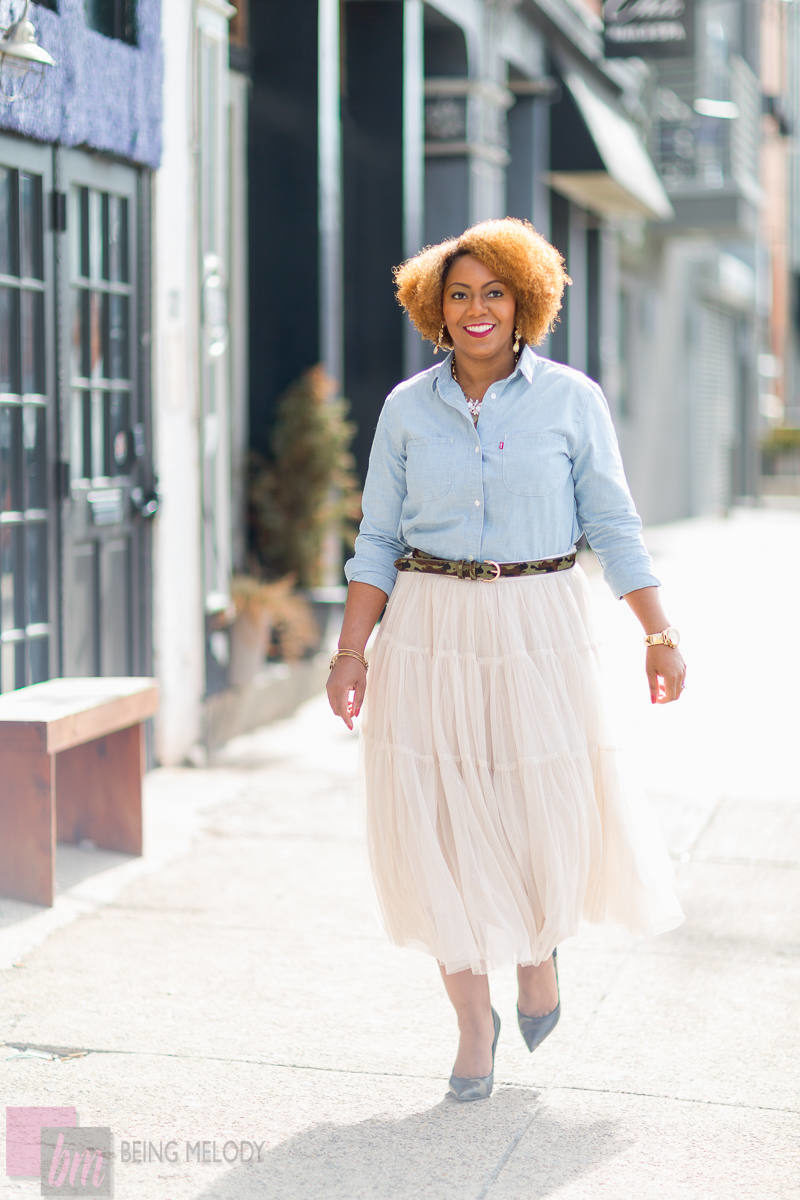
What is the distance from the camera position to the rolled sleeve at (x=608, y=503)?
148 inches

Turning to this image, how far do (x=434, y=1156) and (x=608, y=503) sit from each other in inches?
56.9

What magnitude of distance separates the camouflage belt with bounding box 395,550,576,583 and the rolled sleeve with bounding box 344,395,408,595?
0.06 meters

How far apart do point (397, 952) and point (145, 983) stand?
2.41 feet

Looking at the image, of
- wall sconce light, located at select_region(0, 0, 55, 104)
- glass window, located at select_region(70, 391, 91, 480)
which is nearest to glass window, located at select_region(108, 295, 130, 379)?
glass window, located at select_region(70, 391, 91, 480)

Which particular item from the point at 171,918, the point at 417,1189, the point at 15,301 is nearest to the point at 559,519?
the point at 417,1189

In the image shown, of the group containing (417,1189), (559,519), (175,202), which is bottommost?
(417,1189)

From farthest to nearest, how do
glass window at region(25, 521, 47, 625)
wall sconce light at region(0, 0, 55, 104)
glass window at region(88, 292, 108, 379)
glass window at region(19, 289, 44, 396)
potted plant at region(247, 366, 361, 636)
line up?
potted plant at region(247, 366, 361, 636) → glass window at region(88, 292, 108, 379) → glass window at region(25, 521, 47, 625) → glass window at region(19, 289, 44, 396) → wall sconce light at region(0, 0, 55, 104)

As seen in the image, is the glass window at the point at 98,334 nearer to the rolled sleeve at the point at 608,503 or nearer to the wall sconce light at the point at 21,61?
the wall sconce light at the point at 21,61

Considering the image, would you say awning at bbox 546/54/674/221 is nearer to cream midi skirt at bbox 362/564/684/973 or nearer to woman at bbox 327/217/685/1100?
woman at bbox 327/217/685/1100

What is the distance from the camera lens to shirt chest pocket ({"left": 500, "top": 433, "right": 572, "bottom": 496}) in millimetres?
3676

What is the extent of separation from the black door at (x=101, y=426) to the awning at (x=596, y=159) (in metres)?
8.49

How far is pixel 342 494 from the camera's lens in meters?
9.62

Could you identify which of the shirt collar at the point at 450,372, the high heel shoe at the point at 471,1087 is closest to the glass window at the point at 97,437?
the shirt collar at the point at 450,372

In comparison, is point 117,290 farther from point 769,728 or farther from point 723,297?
point 723,297
